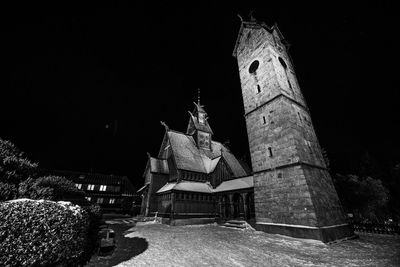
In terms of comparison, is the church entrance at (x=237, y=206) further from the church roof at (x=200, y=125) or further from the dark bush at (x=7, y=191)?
the dark bush at (x=7, y=191)

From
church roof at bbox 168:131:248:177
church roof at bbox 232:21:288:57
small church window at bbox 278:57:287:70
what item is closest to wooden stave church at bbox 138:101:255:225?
church roof at bbox 168:131:248:177

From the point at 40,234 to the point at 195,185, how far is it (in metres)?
18.7

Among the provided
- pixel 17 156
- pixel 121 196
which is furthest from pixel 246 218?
pixel 121 196

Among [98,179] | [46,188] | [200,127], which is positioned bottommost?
[46,188]

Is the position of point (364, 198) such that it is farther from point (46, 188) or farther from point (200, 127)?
point (46, 188)

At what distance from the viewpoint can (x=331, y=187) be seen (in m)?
13.7

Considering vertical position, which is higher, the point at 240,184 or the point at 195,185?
the point at 195,185

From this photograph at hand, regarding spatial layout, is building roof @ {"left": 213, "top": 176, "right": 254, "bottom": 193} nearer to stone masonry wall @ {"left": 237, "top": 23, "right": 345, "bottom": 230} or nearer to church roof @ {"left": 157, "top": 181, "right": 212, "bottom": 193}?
church roof @ {"left": 157, "top": 181, "right": 212, "bottom": 193}

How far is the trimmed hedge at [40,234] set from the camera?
4504mm

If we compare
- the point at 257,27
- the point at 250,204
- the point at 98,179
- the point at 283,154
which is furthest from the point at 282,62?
the point at 98,179

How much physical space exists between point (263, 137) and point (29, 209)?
15601mm

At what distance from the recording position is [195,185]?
2264cm

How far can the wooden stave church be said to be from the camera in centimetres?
1966

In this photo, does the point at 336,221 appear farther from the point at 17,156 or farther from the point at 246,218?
the point at 17,156
